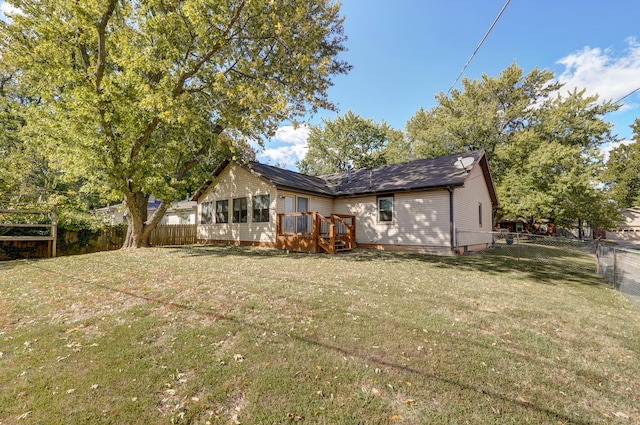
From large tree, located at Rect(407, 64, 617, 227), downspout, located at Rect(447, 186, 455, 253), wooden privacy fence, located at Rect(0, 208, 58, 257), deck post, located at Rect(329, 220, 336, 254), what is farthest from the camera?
large tree, located at Rect(407, 64, 617, 227)

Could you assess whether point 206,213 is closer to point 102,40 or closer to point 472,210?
point 102,40

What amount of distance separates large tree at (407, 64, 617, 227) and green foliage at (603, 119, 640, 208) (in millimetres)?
17532

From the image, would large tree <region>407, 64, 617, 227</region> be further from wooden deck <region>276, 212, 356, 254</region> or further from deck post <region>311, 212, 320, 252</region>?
deck post <region>311, 212, 320, 252</region>

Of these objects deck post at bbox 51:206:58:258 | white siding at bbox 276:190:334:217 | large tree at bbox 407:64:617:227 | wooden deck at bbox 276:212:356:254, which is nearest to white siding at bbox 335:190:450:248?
wooden deck at bbox 276:212:356:254

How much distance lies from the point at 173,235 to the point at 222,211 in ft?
10.7

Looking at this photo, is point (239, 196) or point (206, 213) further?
point (206, 213)

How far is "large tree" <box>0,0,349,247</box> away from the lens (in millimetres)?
10086

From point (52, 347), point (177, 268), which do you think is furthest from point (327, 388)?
point (177, 268)

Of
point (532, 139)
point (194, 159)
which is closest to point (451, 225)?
point (194, 159)

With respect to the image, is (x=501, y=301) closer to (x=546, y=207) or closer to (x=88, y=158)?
(x=88, y=158)

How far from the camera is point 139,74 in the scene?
36.8 ft

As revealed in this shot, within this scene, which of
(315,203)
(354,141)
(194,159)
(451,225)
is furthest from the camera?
(354,141)

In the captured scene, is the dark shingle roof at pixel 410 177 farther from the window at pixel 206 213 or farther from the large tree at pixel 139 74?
the window at pixel 206 213

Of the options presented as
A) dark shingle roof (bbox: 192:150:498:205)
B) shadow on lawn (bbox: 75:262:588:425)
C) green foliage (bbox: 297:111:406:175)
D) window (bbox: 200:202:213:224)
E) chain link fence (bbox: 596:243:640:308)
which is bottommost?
shadow on lawn (bbox: 75:262:588:425)
